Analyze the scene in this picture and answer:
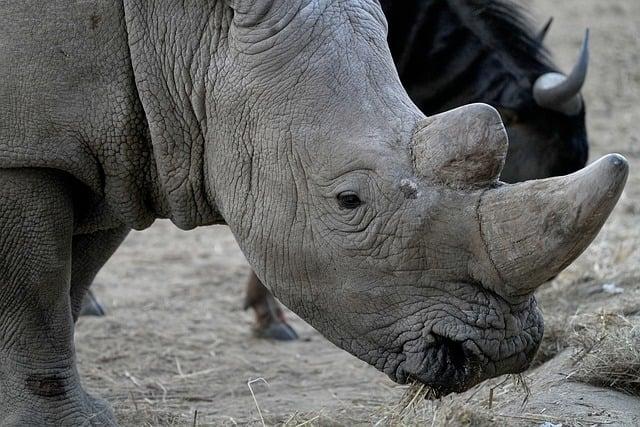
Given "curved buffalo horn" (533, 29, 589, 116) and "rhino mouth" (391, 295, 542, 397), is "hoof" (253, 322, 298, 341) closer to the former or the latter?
"curved buffalo horn" (533, 29, 589, 116)

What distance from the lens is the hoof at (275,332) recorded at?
274 inches

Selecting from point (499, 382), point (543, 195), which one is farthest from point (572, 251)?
point (499, 382)

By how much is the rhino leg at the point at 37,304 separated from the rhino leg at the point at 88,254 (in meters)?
0.53

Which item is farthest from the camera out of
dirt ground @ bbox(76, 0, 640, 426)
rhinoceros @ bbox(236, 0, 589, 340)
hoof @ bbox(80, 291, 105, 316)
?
rhinoceros @ bbox(236, 0, 589, 340)

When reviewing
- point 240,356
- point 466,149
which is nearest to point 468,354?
point 466,149

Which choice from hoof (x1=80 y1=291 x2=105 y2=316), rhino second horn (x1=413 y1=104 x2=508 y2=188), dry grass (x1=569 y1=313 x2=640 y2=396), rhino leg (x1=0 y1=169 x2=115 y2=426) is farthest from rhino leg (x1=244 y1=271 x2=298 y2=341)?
rhino second horn (x1=413 y1=104 x2=508 y2=188)

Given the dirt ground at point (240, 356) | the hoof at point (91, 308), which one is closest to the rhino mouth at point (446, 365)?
the dirt ground at point (240, 356)

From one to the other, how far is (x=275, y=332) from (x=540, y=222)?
3391 mm

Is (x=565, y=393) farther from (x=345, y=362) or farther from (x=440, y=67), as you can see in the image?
(x=440, y=67)

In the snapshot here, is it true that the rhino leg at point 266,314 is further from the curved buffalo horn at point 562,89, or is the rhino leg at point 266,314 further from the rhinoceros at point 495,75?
the curved buffalo horn at point 562,89

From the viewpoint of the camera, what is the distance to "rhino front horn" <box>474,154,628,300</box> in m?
3.66

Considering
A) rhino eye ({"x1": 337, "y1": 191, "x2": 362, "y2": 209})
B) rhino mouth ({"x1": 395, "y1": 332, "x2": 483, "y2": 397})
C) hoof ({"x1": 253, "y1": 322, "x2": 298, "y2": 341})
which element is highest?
rhino eye ({"x1": 337, "y1": 191, "x2": 362, "y2": 209})

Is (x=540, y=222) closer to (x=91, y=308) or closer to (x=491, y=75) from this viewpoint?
(x=491, y=75)

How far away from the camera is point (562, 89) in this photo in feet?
23.7
